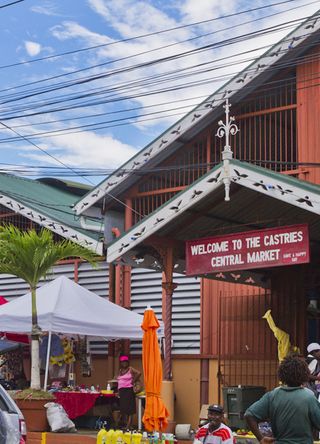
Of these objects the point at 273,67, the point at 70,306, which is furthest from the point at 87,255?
the point at 273,67

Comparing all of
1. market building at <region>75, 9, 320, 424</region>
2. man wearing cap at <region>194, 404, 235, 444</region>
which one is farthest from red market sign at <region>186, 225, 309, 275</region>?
man wearing cap at <region>194, 404, 235, 444</region>

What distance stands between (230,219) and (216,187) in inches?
55.5

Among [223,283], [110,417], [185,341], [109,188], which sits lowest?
[110,417]

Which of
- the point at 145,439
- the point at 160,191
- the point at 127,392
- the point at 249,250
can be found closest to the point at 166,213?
the point at 249,250

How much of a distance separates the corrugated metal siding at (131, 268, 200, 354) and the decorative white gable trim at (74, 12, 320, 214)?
2102mm

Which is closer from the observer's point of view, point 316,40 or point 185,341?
point 316,40

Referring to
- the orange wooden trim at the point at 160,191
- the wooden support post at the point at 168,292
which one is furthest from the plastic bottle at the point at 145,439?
the orange wooden trim at the point at 160,191

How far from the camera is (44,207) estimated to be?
71.1 ft

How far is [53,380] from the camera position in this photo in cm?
1975

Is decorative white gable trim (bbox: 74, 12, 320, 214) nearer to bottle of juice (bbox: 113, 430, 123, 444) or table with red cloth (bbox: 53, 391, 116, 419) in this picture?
table with red cloth (bbox: 53, 391, 116, 419)

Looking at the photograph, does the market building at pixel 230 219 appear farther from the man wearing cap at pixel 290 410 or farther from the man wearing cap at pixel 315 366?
the man wearing cap at pixel 290 410

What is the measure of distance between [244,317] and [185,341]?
171cm

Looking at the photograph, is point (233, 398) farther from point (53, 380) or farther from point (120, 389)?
point (53, 380)

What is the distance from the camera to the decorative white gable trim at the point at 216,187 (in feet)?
41.2
